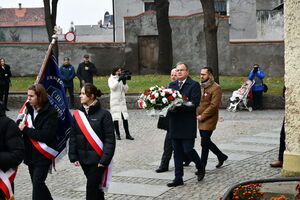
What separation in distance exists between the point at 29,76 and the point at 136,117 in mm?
13984

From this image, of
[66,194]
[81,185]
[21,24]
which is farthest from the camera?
[21,24]

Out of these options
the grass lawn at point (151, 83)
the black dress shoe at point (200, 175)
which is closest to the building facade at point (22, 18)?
the grass lawn at point (151, 83)

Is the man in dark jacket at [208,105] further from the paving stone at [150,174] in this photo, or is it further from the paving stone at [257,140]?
the paving stone at [257,140]

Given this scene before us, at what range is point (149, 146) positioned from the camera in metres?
14.6

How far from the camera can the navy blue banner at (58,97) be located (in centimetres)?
872

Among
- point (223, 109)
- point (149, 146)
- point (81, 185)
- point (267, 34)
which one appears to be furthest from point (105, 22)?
point (81, 185)

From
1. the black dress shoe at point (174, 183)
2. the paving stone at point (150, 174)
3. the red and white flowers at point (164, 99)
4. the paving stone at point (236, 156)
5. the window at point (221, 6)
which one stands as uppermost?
the window at point (221, 6)

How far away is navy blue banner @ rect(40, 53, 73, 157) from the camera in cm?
872

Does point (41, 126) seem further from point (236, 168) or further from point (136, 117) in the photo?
point (136, 117)

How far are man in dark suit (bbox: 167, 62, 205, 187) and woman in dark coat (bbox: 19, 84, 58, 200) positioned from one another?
2.47 meters

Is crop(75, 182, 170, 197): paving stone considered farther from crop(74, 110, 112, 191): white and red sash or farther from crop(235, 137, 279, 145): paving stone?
crop(235, 137, 279, 145): paving stone

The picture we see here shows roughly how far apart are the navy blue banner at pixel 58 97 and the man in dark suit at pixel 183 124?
182cm

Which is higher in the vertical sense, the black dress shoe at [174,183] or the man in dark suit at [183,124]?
the man in dark suit at [183,124]

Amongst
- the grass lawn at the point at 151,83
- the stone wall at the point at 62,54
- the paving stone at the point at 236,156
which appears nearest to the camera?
the paving stone at the point at 236,156
